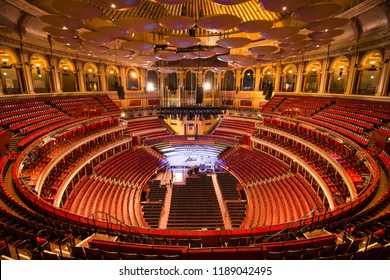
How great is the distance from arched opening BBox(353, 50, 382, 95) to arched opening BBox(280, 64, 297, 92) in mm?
6485

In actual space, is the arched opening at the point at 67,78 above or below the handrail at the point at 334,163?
above

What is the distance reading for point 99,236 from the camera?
5859 millimetres

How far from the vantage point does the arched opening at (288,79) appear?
23.3 meters

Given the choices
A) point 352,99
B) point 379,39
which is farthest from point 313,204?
point 379,39

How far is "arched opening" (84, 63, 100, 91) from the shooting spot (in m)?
22.5

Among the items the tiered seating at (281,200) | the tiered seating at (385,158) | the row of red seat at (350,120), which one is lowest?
the tiered seating at (281,200)

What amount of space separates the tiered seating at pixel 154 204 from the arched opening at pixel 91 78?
45.8 ft

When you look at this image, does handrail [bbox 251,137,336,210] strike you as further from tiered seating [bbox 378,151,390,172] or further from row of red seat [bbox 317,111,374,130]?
row of red seat [bbox 317,111,374,130]

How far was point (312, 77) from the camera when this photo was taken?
22.8 metres

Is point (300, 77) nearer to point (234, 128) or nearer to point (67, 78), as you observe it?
point (234, 128)

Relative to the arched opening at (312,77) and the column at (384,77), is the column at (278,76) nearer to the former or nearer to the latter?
the arched opening at (312,77)

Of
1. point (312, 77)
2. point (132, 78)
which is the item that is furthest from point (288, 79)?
point (132, 78)

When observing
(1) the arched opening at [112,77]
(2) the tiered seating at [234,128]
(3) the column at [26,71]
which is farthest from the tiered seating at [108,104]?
(2) the tiered seating at [234,128]

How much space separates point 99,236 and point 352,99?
63.2 ft
